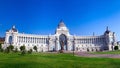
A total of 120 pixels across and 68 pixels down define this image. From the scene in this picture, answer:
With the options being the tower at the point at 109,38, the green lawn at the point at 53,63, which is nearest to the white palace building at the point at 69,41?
the tower at the point at 109,38

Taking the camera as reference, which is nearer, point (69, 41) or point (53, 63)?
point (53, 63)

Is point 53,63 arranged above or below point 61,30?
below

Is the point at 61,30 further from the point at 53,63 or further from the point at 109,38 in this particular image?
the point at 53,63

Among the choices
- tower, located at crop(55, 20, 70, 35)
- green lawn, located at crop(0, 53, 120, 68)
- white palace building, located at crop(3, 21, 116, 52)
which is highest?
tower, located at crop(55, 20, 70, 35)

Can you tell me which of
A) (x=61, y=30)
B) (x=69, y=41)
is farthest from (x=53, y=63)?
(x=61, y=30)

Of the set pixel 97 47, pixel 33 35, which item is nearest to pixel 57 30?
pixel 33 35

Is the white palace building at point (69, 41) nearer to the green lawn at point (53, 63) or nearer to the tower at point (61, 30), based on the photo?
the tower at point (61, 30)

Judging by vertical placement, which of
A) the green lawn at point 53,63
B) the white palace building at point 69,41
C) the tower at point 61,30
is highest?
the tower at point 61,30

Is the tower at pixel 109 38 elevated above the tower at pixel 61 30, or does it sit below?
below

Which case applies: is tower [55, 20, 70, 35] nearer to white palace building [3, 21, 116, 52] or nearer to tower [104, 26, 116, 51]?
white palace building [3, 21, 116, 52]

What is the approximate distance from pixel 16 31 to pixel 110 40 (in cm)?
8848

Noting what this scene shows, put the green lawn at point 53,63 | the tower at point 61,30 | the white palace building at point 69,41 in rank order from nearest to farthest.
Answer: the green lawn at point 53,63
the white palace building at point 69,41
the tower at point 61,30

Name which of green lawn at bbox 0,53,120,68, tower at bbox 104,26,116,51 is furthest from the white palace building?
green lawn at bbox 0,53,120,68

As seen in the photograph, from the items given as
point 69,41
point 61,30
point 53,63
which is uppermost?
point 61,30
